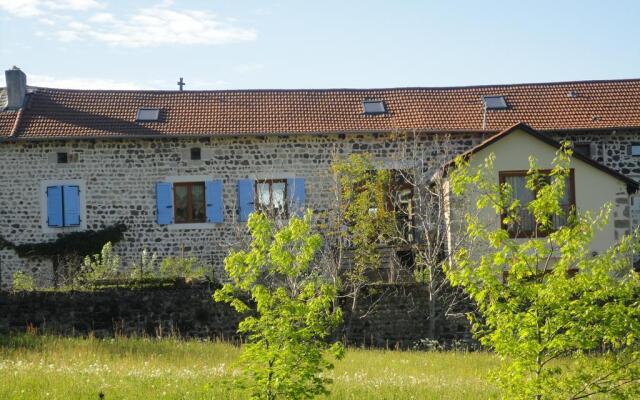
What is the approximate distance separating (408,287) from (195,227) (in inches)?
240

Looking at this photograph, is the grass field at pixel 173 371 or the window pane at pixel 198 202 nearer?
the grass field at pixel 173 371

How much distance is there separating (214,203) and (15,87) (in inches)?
228

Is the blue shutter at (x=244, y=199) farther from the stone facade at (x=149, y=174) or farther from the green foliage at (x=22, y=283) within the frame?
the green foliage at (x=22, y=283)

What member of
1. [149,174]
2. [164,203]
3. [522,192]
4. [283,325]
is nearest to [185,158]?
[149,174]

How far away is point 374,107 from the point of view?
21.6 meters

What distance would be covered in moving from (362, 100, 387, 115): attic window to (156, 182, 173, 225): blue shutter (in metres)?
5.27

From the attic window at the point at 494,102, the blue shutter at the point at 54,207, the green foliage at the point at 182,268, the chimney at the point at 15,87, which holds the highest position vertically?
the chimney at the point at 15,87

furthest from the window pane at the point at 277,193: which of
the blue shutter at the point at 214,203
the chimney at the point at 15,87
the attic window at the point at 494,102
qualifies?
the chimney at the point at 15,87

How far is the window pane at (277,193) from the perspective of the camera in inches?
773

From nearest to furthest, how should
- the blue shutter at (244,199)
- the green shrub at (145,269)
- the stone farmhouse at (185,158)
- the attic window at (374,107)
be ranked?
the green shrub at (145,269) < the stone farmhouse at (185,158) < the blue shutter at (244,199) < the attic window at (374,107)

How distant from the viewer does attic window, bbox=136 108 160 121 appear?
20.8 metres

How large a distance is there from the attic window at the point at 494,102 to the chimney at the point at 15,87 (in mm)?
11567

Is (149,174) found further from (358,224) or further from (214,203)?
(358,224)

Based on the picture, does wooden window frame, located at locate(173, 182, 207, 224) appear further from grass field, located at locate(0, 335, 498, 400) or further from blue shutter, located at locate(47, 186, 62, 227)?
grass field, located at locate(0, 335, 498, 400)
